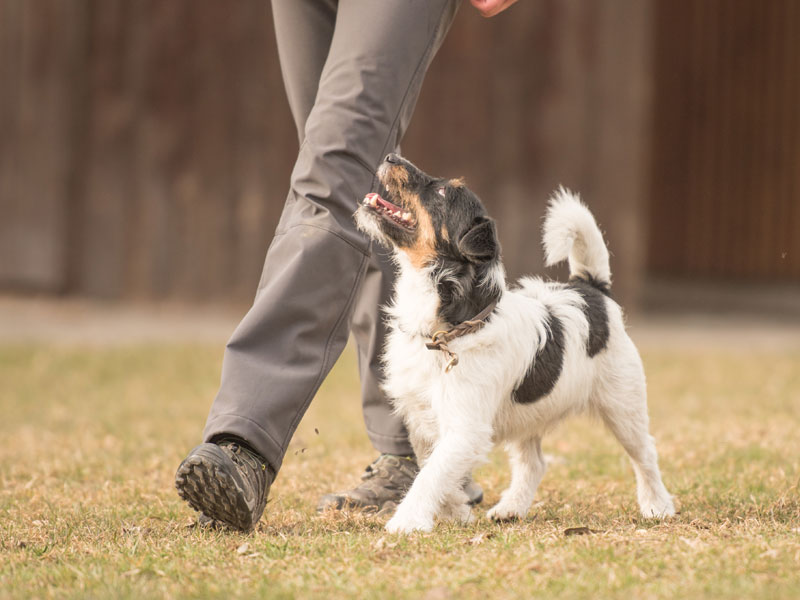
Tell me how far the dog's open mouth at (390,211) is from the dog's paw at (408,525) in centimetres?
95

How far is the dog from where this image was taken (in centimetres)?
325

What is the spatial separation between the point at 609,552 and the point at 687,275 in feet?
37.6

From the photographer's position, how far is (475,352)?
3.29 meters

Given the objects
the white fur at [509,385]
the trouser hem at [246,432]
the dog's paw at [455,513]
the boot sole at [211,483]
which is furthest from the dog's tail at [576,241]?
the boot sole at [211,483]

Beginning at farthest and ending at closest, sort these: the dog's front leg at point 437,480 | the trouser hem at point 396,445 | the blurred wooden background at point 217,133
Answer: the blurred wooden background at point 217,133, the trouser hem at point 396,445, the dog's front leg at point 437,480

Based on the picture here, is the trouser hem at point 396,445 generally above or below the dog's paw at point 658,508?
above

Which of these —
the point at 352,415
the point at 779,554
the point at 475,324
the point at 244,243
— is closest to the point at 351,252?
the point at 475,324

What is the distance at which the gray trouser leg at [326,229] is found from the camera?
126 inches

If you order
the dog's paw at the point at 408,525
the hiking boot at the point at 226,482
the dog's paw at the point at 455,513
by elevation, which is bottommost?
the dog's paw at the point at 455,513

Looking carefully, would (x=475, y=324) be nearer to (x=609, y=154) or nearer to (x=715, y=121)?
(x=609, y=154)

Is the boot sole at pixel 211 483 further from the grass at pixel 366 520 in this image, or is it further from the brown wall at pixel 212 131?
the brown wall at pixel 212 131

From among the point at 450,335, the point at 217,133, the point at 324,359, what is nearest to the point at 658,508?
the point at 450,335

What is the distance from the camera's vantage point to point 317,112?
341 centimetres

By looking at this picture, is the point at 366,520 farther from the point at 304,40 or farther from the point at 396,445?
the point at 304,40
